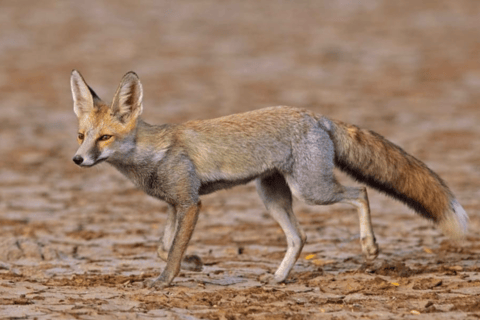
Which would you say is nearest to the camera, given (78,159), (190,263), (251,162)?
(78,159)

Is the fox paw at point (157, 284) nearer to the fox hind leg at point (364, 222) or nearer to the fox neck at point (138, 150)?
the fox neck at point (138, 150)

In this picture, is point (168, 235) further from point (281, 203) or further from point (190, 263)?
point (281, 203)

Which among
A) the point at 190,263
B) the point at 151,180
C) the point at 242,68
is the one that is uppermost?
the point at 242,68

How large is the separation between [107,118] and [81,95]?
0.29m

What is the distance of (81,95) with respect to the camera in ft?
18.3

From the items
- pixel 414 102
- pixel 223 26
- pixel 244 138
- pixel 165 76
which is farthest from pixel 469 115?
pixel 223 26

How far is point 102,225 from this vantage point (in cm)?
791

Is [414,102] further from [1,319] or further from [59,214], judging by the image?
[1,319]

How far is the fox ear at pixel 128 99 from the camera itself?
5.50 m

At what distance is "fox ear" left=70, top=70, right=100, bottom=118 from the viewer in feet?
18.1

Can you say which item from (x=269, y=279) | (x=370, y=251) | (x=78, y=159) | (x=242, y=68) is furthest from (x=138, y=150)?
(x=242, y=68)

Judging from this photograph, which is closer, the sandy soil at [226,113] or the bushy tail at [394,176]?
the sandy soil at [226,113]

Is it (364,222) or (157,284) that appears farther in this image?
(364,222)

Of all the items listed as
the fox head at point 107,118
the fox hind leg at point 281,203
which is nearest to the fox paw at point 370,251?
the fox hind leg at point 281,203
